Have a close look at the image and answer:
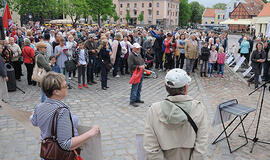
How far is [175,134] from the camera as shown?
238 cm

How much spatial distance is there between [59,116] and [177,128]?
1166 millimetres

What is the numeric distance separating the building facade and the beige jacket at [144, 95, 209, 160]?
9217 cm

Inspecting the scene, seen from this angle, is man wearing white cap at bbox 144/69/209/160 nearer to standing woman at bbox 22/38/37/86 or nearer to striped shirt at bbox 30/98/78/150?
striped shirt at bbox 30/98/78/150

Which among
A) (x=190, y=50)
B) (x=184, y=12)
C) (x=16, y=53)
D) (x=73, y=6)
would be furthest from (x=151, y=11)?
(x=16, y=53)

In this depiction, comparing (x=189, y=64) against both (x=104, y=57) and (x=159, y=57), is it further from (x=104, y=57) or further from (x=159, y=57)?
(x=104, y=57)

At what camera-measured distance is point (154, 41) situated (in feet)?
44.5

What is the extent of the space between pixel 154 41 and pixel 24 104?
325 inches

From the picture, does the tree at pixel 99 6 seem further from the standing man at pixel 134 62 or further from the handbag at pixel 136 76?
the handbag at pixel 136 76

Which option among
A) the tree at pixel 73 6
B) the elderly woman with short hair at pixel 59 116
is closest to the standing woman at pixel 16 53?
the elderly woman with short hair at pixel 59 116

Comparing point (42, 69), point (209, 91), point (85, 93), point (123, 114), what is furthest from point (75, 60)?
point (209, 91)

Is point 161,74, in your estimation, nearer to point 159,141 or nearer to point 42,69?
point 42,69

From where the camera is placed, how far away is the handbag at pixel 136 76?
7.05 m

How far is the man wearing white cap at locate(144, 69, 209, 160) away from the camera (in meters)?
2.34

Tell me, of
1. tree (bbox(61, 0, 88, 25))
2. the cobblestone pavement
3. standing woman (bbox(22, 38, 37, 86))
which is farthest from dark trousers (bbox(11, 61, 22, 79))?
tree (bbox(61, 0, 88, 25))
